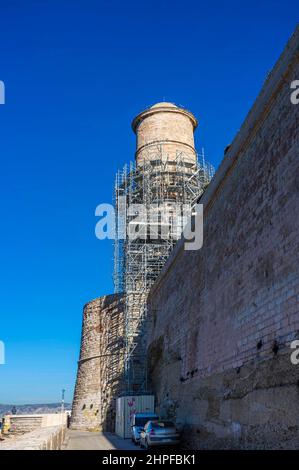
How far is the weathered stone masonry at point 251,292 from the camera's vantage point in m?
8.70

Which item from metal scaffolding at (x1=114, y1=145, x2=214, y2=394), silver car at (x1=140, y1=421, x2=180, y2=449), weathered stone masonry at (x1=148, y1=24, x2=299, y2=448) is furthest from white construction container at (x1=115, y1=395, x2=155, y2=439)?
silver car at (x1=140, y1=421, x2=180, y2=449)

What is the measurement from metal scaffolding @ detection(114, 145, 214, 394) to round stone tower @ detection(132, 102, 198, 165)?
328 mm

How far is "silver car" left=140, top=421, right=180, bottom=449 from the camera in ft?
47.7

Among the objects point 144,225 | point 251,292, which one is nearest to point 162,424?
point 251,292

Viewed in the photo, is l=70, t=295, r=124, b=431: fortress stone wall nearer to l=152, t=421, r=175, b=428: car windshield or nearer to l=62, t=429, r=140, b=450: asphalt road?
l=62, t=429, r=140, b=450: asphalt road

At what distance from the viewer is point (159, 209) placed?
30.3 m

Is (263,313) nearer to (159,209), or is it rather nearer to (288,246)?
(288,246)

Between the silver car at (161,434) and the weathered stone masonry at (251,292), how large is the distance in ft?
1.66

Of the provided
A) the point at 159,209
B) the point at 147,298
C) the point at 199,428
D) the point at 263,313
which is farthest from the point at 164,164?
the point at 263,313

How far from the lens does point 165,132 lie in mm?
32938

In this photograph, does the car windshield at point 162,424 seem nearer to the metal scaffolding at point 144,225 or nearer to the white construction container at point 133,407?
the white construction container at point 133,407

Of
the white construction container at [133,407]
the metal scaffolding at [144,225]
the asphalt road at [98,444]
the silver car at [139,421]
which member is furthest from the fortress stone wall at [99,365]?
the silver car at [139,421]

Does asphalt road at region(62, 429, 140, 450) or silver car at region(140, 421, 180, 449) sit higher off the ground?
silver car at region(140, 421, 180, 449)

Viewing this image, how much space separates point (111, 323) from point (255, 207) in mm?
19192
